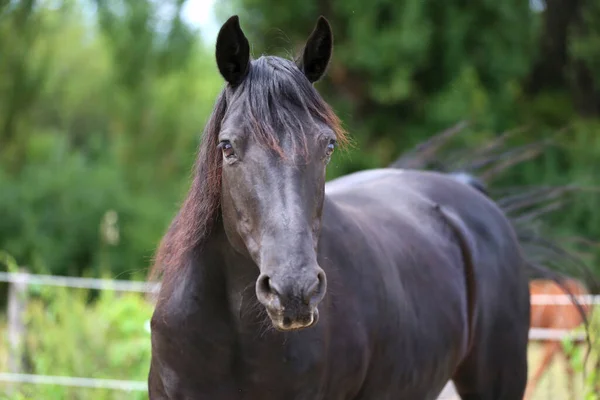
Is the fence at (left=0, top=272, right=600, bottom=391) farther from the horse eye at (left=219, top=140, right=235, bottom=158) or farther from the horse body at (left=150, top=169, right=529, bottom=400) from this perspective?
the horse eye at (left=219, top=140, right=235, bottom=158)

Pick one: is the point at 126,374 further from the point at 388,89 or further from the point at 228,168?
the point at 388,89

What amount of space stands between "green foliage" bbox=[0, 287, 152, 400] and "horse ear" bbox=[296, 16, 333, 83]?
3222 millimetres

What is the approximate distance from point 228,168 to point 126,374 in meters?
3.62

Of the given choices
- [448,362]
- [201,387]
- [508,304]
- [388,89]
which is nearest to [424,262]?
[448,362]

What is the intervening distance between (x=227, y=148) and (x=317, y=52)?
0.49 meters

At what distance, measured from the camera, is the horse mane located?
238 centimetres

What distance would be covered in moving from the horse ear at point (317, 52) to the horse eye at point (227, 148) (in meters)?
0.41

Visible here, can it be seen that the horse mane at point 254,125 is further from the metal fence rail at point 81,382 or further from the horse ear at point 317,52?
the metal fence rail at point 81,382

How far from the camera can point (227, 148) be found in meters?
2.42

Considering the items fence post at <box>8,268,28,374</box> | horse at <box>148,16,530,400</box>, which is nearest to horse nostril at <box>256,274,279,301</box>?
horse at <box>148,16,530,400</box>

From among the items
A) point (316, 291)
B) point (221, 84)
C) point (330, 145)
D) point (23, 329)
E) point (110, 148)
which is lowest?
point (110, 148)

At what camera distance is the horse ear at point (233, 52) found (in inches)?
98.6

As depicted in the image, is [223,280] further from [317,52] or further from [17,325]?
[17,325]

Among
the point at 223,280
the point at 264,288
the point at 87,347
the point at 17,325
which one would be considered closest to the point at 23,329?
the point at 17,325
